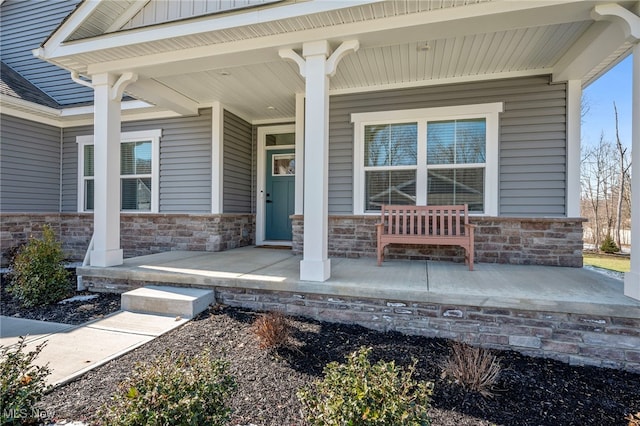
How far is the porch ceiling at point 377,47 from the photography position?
2973mm

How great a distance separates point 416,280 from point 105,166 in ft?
13.5

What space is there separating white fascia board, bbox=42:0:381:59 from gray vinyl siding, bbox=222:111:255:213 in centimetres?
228

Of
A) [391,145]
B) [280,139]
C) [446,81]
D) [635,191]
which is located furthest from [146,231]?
[635,191]

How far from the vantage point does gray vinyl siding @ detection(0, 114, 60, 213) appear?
19.2 feet

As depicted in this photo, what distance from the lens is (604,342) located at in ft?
8.32

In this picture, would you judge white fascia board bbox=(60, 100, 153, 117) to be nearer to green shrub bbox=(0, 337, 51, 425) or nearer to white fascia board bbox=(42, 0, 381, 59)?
white fascia board bbox=(42, 0, 381, 59)

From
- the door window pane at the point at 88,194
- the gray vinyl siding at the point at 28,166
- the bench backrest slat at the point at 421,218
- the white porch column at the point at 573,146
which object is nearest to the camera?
the bench backrest slat at the point at 421,218

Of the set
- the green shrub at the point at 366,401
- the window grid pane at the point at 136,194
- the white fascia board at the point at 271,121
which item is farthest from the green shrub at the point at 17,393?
the white fascia board at the point at 271,121

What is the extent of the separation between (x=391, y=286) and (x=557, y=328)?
1349mm

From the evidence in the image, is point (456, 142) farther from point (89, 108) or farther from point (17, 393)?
point (89, 108)

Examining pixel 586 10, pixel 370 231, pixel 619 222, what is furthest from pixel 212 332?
pixel 619 222

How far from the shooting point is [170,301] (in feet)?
10.9

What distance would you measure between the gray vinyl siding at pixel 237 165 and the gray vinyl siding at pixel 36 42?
120 inches

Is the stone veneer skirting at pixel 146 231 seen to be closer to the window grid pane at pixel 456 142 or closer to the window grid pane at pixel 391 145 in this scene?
the window grid pane at pixel 391 145
